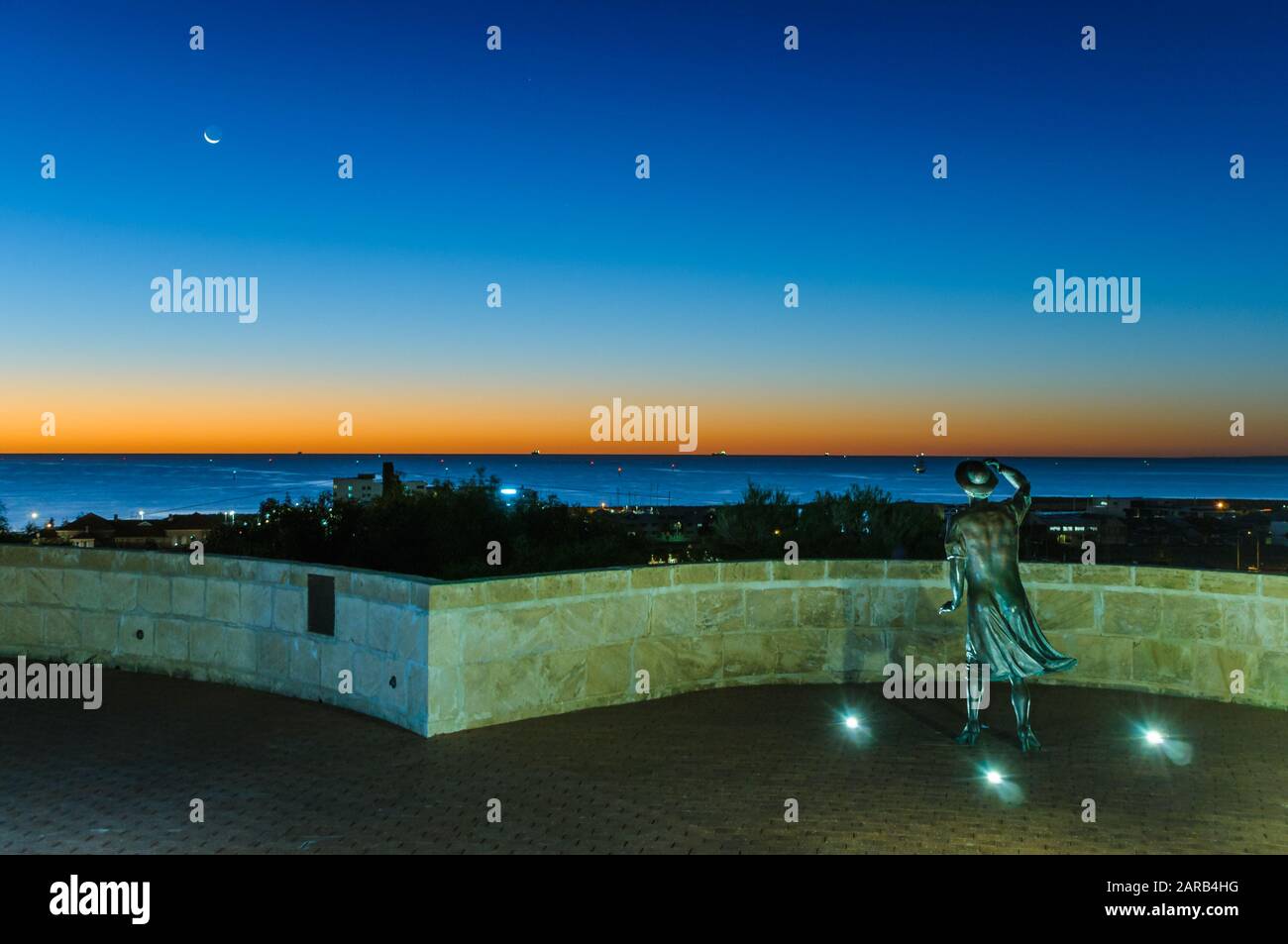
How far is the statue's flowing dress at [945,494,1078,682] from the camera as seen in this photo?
771 cm

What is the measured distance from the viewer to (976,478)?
788 centimetres

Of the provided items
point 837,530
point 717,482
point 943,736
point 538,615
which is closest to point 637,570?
point 538,615

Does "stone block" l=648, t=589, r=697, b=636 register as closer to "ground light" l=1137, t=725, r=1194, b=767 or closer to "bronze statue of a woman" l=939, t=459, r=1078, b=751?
"bronze statue of a woman" l=939, t=459, r=1078, b=751

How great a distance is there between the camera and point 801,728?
8.20m

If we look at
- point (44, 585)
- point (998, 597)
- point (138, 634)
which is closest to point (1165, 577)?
point (998, 597)

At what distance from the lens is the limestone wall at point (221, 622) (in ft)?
27.1

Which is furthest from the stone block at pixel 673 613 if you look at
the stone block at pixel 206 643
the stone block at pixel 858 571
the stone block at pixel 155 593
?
the stone block at pixel 155 593

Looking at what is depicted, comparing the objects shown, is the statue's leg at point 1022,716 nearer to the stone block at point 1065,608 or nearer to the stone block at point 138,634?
the stone block at point 1065,608

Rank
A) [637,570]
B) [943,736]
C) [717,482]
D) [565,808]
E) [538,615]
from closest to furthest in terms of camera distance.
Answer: [565,808] → [943,736] → [538,615] → [637,570] → [717,482]

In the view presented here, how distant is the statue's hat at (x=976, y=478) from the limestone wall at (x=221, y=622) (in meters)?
3.94

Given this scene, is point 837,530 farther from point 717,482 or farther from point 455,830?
point 717,482

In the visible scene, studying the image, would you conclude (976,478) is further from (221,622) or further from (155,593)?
(155,593)

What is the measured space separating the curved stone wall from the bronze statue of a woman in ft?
6.37

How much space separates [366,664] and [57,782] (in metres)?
2.36
